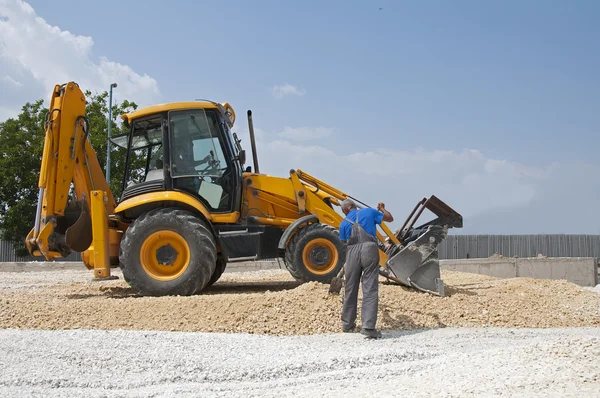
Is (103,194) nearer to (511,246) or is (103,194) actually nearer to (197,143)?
(197,143)

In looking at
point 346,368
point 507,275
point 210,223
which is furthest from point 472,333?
point 507,275

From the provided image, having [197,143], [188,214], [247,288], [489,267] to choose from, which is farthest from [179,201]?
[489,267]

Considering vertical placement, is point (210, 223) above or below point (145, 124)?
below

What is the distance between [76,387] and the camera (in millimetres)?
4871

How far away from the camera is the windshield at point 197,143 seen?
9383mm

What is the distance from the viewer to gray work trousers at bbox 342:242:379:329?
6798 mm

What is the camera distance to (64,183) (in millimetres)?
9742

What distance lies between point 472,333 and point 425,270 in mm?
1754

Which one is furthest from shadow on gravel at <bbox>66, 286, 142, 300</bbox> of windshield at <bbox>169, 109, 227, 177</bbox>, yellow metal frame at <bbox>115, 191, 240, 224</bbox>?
windshield at <bbox>169, 109, 227, 177</bbox>

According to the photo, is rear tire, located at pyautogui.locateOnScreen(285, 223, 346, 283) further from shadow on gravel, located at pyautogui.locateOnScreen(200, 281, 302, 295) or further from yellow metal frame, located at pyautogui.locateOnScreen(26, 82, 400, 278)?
shadow on gravel, located at pyautogui.locateOnScreen(200, 281, 302, 295)

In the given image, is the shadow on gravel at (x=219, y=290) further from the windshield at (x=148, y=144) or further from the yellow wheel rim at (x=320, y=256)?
the windshield at (x=148, y=144)

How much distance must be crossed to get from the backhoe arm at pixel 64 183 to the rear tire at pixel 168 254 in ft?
3.34

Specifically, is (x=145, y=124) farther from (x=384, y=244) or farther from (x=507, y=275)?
(x=507, y=275)

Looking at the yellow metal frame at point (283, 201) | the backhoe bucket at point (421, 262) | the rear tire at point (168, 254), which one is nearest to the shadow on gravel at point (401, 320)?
the backhoe bucket at point (421, 262)
